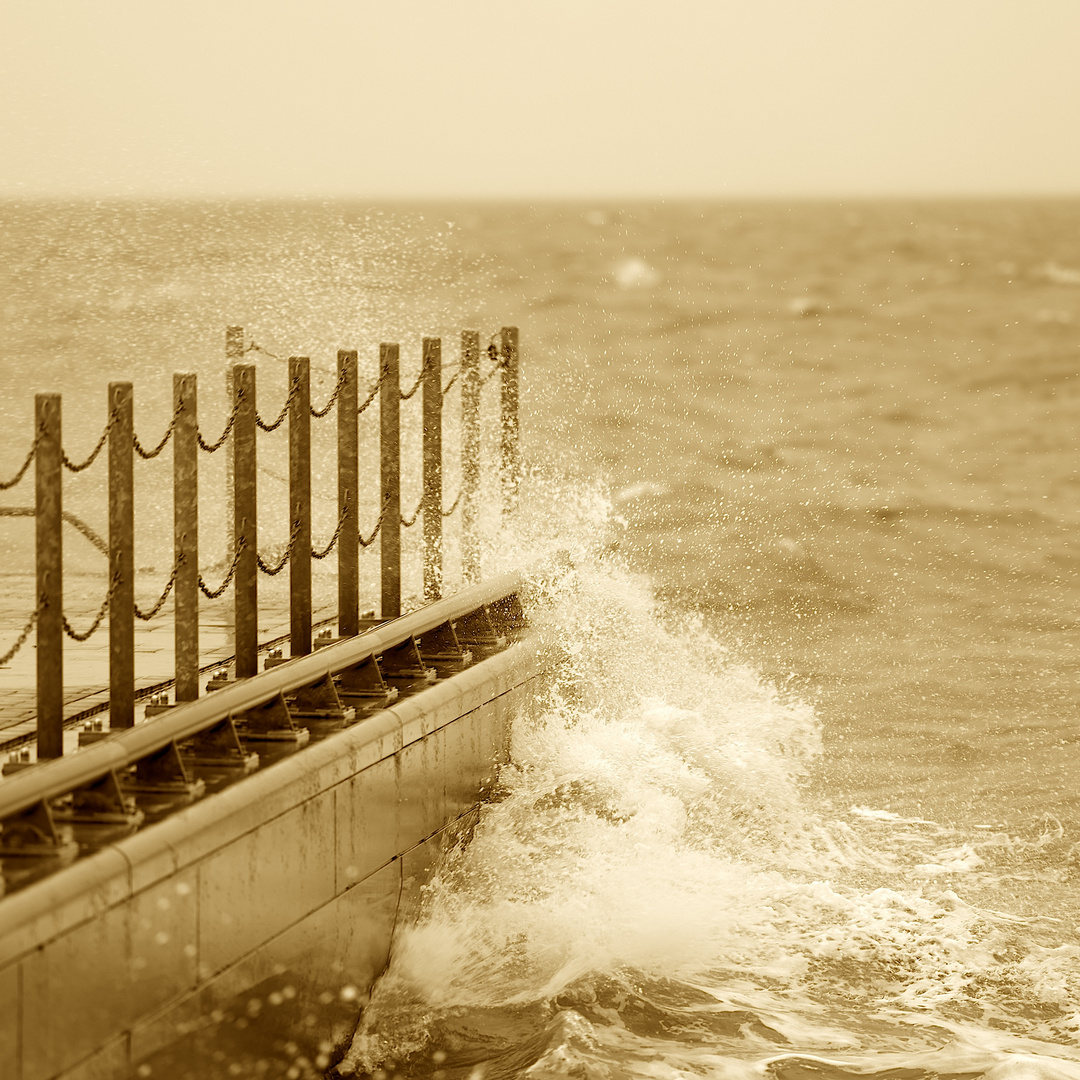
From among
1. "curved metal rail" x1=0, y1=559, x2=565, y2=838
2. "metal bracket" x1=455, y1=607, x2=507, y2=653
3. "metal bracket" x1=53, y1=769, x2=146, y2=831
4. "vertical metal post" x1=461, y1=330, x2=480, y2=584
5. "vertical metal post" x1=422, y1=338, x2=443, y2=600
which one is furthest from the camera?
"vertical metal post" x1=461, y1=330, x2=480, y2=584

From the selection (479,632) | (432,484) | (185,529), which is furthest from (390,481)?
(185,529)

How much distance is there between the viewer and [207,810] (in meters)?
6.85

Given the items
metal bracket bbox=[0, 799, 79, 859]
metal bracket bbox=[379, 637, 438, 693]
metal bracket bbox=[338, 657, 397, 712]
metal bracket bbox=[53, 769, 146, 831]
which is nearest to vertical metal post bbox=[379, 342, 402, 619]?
metal bracket bbox=[379, 637, 438, 693]

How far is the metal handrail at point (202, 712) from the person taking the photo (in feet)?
20.3

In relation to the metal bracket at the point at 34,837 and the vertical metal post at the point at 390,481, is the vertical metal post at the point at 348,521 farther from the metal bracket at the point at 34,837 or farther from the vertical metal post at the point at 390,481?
the metal bracket at the point at 34,837

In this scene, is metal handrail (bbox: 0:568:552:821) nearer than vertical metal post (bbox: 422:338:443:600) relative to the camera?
Yes

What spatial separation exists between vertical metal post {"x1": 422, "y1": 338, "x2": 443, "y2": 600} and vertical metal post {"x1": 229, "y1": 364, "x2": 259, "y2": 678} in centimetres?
286

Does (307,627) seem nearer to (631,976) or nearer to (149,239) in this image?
(631,976)

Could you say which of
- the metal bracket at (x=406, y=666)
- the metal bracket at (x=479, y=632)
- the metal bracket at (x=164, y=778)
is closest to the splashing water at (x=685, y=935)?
the metal bracket at (x=479, y=632)

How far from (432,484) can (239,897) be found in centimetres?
506

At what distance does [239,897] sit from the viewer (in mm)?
7070

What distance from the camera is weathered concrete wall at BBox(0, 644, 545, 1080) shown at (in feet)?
18.9

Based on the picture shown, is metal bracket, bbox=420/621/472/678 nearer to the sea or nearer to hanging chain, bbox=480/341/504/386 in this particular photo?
the sea

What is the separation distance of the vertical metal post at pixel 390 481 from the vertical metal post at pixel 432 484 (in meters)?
0.83
